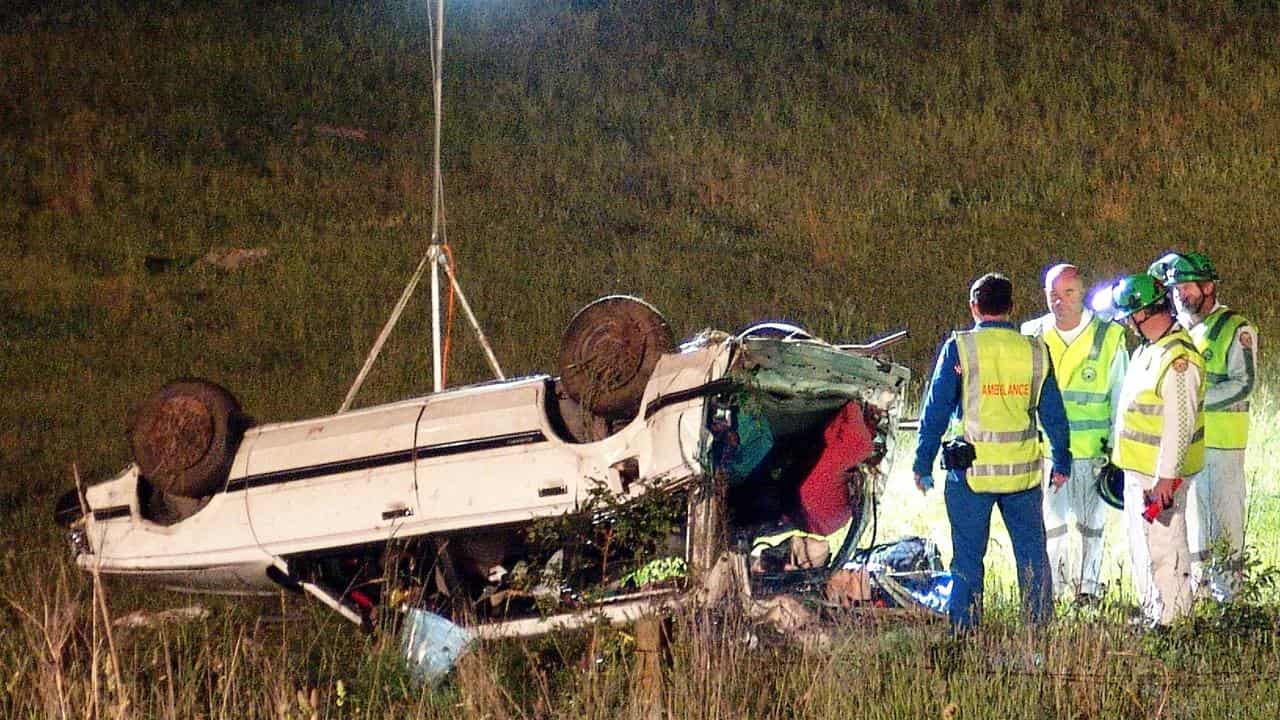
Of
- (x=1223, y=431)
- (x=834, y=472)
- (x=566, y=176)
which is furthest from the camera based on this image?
(x=566, y=176)

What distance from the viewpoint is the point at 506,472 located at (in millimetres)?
6410

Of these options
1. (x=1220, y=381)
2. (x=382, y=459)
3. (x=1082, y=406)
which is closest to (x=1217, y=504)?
(x=1220, y=381)

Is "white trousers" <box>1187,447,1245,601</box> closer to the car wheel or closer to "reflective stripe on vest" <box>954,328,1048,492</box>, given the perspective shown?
"reflective stripe on vest" <box>954,328,1048,492</box>

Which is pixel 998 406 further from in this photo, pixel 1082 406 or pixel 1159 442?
pixel 1082 406

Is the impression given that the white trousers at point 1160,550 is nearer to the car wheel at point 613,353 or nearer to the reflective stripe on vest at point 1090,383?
the reflective stripe on vest at point 1090,383

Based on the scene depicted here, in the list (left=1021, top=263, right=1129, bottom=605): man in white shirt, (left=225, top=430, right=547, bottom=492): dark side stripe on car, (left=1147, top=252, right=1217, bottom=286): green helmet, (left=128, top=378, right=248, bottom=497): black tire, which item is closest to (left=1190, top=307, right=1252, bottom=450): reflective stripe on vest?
(left=1147, top=252, right=1217, bottom=286): green helmet

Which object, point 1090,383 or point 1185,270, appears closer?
point 1185,270

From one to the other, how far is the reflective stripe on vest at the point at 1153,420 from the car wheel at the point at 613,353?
1885 mm

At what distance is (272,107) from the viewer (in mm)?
27344

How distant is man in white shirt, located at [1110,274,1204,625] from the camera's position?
6363 millimetres

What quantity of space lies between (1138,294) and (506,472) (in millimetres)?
2608

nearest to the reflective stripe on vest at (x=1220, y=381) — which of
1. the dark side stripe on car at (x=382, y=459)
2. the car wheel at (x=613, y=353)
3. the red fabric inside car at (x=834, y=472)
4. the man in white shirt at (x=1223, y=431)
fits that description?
the man in white shirt at (x=1223, y=431)

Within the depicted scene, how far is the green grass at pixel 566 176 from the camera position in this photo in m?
17.7

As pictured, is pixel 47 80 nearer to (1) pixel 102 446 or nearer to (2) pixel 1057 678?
(1) pixel 102 446
